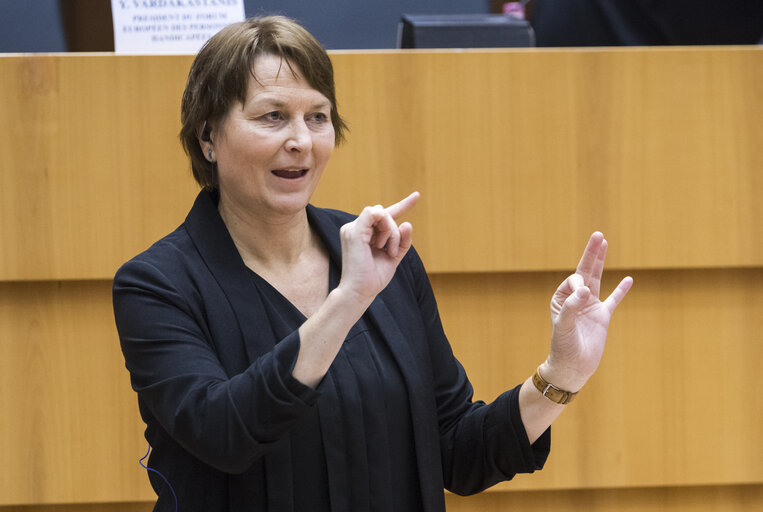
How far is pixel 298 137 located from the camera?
101cm

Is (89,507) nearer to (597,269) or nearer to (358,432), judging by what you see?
(358,432)

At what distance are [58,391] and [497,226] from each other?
0.87 metres

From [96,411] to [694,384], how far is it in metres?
1.15

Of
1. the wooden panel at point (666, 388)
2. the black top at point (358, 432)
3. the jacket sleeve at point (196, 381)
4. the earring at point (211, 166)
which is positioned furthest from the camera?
the wooden panel at point (666, 388)

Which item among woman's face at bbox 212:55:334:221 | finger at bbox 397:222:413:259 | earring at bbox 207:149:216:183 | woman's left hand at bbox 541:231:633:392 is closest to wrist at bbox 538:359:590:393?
woman's left hand at bbox 541:231:633:392

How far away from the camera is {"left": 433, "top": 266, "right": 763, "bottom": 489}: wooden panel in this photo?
5.32ft

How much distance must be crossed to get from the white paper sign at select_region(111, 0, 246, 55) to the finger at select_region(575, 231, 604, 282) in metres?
0.85

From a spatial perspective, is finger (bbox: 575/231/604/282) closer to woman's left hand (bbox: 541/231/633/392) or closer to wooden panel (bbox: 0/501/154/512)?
woman's left hand (bbox: 541/231/633/392)

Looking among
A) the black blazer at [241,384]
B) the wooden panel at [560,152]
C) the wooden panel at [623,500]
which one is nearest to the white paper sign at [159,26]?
the wooden panel at [560,152]

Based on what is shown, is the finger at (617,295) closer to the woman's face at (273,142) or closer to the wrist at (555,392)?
the wrist at (555,392)

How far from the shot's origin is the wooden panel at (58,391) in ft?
5.01

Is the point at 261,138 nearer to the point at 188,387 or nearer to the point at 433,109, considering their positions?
the point at 188,387

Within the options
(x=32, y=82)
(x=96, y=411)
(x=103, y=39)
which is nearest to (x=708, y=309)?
(x=96, y=411)

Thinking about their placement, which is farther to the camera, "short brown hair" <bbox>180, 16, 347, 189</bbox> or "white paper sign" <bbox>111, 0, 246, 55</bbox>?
"white paper sign" <bbox>111, 0, 246, 55</bbox>
